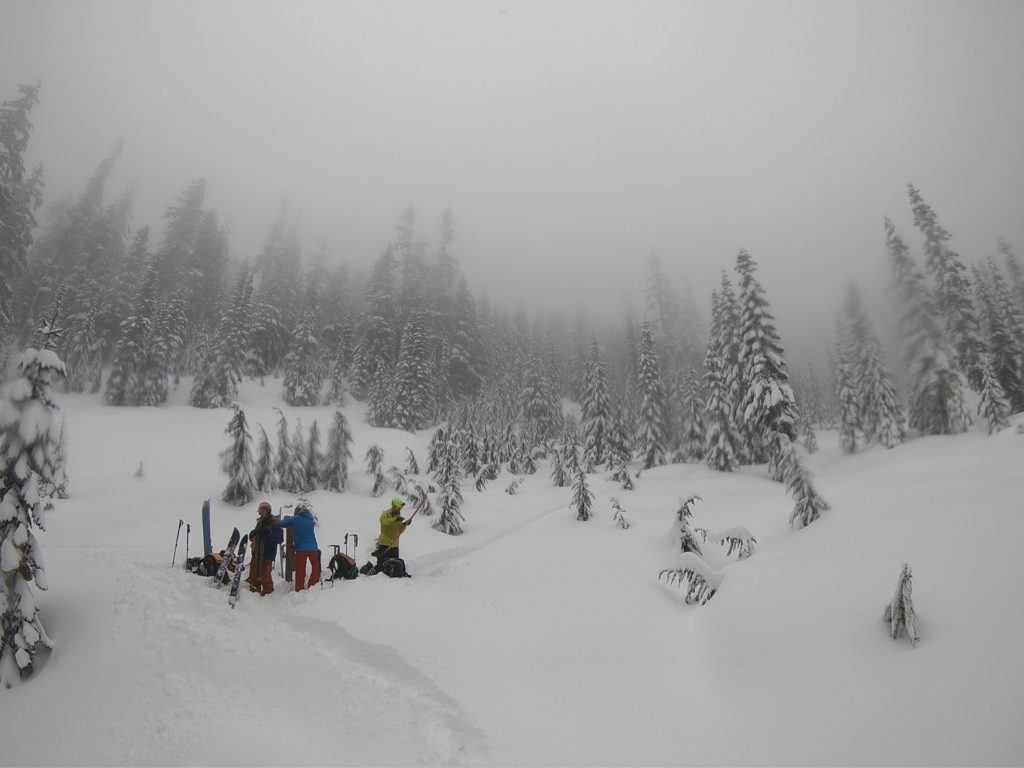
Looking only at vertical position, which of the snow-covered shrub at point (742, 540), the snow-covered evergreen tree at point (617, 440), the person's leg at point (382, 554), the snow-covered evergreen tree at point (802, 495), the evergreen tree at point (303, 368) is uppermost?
the evergreen tree at point (303, 368)

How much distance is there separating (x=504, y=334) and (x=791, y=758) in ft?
242

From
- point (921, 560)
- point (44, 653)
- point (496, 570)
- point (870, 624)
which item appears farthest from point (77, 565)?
point (921, 560)

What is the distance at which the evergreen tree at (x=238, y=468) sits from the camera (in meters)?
22.7

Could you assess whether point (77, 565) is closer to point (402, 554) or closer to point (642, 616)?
point (402, 554)

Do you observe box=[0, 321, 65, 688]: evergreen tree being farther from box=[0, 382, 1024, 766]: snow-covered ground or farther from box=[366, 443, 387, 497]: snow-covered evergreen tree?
box=[366, 443, 387, 497]: snow-covered evergreen tree

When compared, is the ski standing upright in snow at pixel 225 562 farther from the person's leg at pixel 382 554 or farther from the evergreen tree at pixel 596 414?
the evergreen tree at pixel 596 414

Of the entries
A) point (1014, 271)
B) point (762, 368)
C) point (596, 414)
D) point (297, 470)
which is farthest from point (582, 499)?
point (1014, 271)

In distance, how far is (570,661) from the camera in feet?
23.7

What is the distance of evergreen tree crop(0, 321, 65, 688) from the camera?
21.9ft

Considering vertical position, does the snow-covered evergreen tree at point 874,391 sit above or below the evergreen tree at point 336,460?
above

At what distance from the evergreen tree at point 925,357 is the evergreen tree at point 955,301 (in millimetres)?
2845

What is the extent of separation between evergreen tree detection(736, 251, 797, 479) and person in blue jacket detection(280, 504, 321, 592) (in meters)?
14.2

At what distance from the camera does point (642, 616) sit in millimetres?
8953

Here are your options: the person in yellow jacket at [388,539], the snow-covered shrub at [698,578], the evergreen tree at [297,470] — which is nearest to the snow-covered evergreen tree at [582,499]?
the snow-covered shrub at [698,578]
